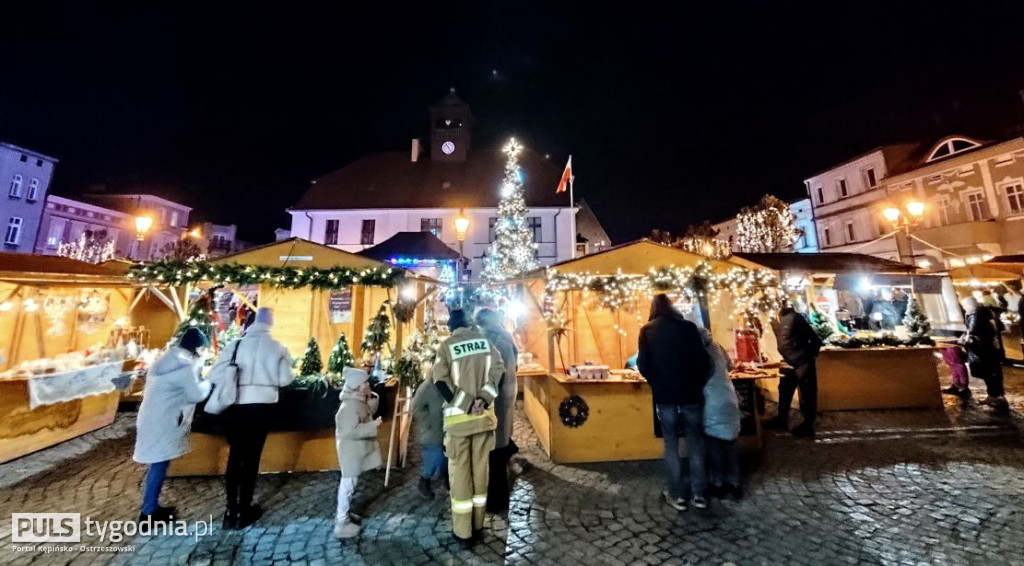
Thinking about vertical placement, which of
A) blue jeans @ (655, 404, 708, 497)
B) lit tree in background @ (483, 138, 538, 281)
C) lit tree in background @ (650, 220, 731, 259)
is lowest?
blue jeans @ (655, 404, 708, 497)

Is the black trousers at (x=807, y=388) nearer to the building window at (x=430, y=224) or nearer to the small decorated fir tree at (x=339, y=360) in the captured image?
the small decorated fir tree at (x=339, y=360)

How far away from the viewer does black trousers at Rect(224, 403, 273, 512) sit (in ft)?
13.1

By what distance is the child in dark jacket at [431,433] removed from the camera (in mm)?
4766

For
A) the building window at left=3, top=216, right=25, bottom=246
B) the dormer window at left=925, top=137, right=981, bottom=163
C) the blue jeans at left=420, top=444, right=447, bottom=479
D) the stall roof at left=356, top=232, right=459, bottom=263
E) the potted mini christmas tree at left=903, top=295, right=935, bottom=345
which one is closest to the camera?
the blue jeans at left=420, top=444, right=447, bottom=479

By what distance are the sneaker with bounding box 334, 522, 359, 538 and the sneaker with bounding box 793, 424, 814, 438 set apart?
277 inches

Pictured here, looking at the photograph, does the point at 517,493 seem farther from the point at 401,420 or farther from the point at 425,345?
the point at 425,345

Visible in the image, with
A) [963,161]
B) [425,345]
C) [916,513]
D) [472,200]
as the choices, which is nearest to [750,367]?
[916,513]

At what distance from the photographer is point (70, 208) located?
28250mm

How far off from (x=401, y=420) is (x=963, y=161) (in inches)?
1275

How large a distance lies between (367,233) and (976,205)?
36057 millimetres

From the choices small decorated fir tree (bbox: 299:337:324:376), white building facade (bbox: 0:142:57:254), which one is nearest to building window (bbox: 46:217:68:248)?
white building facade (bbox: 0:142:57:254)

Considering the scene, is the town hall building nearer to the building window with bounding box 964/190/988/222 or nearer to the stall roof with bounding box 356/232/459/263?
the stall roof with bounding box 356/232/459/263

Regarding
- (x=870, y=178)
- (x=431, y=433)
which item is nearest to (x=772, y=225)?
(x=870, y=178)

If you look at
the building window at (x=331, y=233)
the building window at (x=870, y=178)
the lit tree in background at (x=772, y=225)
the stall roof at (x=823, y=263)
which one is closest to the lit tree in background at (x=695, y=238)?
the lit tree in background at (x=772, y=225)
